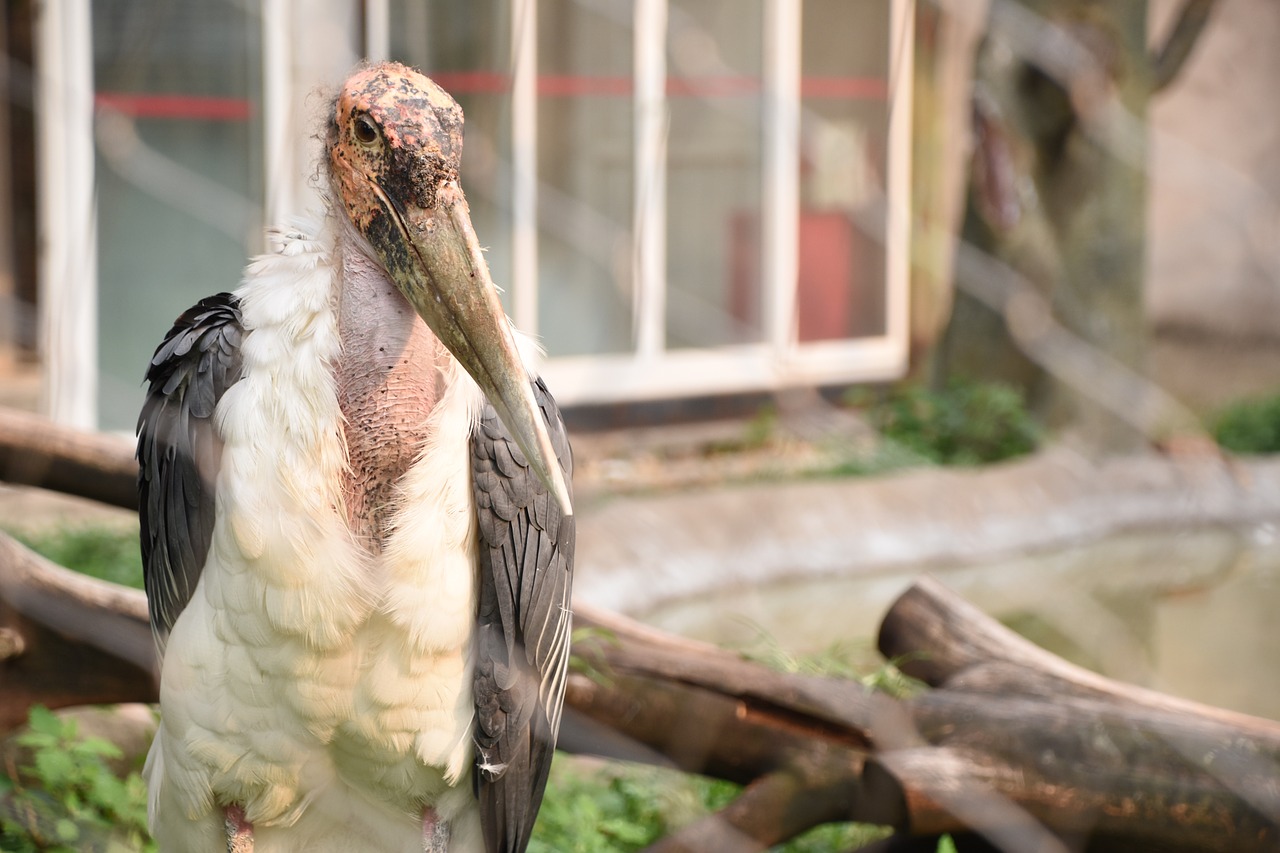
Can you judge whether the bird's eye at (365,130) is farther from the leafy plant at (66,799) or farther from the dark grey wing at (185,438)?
the leafy plant at (66,799)

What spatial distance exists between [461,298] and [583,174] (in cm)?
471

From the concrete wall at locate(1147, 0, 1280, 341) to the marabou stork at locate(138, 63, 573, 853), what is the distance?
19.8 feet

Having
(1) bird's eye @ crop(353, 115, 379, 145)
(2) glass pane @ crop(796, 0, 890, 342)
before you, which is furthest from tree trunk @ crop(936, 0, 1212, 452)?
(1) bird's eye @ crop(353, 115, 379, 145)

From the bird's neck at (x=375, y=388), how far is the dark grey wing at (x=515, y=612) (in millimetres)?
78

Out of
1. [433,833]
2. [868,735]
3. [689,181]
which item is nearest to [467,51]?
[689,181]

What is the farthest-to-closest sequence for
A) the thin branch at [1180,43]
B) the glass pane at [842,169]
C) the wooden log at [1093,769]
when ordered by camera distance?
the glass pane at [842,169], the thin branch at [1180,43], the wooden log at [1093,769]

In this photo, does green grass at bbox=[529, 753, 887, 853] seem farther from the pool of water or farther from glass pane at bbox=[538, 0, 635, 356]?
glass pane at bbox=[538, 0, 635, 356]

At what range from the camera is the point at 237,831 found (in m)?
1.60

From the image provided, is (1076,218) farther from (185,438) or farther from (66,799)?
(185,438)

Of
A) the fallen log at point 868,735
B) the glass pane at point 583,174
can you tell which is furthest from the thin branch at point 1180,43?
the fallen log at point 868,735

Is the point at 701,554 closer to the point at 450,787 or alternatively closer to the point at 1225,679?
the point at 1225,679

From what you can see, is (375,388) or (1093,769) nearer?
(375,388)

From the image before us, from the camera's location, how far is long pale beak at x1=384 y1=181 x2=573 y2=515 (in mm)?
1305

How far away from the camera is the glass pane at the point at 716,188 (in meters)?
6.05
